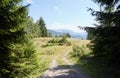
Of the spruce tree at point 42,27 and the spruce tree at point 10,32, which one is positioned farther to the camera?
the spruce tree at point 42,27

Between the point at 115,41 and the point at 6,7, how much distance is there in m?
8.16

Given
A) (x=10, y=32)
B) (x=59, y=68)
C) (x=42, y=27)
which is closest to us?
(x=10, y=32)

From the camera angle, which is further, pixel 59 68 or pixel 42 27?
pixel 42 27

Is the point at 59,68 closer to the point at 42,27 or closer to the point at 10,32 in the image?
the point at 10,32

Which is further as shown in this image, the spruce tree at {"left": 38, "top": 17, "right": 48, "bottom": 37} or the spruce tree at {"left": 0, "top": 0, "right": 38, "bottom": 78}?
the spruce tree at {"left": 38, "top": 17, "right": 48, "bottom": 37}

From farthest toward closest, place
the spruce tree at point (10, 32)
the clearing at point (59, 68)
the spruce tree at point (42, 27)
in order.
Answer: the spruce tree at point (42, 27) < the clearing at point (59, 68) < the spruce tree at point (10, 32)

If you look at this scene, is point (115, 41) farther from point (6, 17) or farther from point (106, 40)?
point (6, 17)

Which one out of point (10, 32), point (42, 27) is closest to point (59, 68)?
point (10, 32)

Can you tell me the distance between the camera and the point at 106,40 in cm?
1619

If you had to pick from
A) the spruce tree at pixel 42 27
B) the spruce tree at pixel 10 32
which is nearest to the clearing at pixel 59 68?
the spruce tree at pixel 10 32

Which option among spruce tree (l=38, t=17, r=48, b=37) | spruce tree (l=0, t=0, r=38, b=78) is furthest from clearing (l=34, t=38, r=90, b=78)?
spruce tree (l=38, t=17, r=48, b=37)

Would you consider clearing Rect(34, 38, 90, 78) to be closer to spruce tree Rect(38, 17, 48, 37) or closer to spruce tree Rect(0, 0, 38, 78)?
spruce tree Rect(0, 0, 38, 78)

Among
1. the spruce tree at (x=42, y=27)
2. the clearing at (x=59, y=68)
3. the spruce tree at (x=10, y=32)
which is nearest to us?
the spruce tree at (x=10, y=32)

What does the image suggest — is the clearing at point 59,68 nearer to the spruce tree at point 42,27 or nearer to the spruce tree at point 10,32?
the spruce tree at point 10,32
